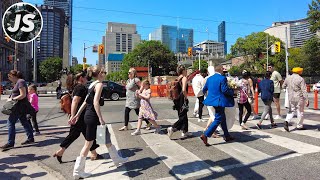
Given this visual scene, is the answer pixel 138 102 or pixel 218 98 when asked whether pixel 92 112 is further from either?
pixel 138 102

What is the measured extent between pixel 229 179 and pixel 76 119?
2690mm

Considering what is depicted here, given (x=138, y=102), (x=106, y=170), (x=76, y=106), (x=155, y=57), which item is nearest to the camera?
(x=106, y=170)

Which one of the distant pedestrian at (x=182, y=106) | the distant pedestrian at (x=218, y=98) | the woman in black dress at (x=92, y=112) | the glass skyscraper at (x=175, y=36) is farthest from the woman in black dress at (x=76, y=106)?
the glass skyscraper at (x=175, y=36)

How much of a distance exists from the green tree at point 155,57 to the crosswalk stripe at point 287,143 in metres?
78.1

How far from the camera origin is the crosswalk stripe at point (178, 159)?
479 centimetres

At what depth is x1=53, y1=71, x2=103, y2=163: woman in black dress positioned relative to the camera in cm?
517

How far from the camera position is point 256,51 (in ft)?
254

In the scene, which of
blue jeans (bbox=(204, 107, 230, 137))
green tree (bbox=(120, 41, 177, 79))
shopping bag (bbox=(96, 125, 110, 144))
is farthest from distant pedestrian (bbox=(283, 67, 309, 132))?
green tree (bbox=(120, 41, 177, 79))

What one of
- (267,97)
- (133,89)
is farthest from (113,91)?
(267,97)

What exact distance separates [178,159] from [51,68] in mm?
107654

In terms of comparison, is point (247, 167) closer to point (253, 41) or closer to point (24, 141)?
point (24, 141)

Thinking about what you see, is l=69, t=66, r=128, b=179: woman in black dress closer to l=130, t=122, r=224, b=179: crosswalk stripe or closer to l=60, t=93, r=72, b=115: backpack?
l=60, t=93, r=72, b=115: backpack

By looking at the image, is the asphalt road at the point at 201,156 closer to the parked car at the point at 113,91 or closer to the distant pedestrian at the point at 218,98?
the distant pedestrian at the point at 218,98

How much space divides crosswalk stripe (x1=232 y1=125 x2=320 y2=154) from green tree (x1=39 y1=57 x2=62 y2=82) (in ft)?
327
